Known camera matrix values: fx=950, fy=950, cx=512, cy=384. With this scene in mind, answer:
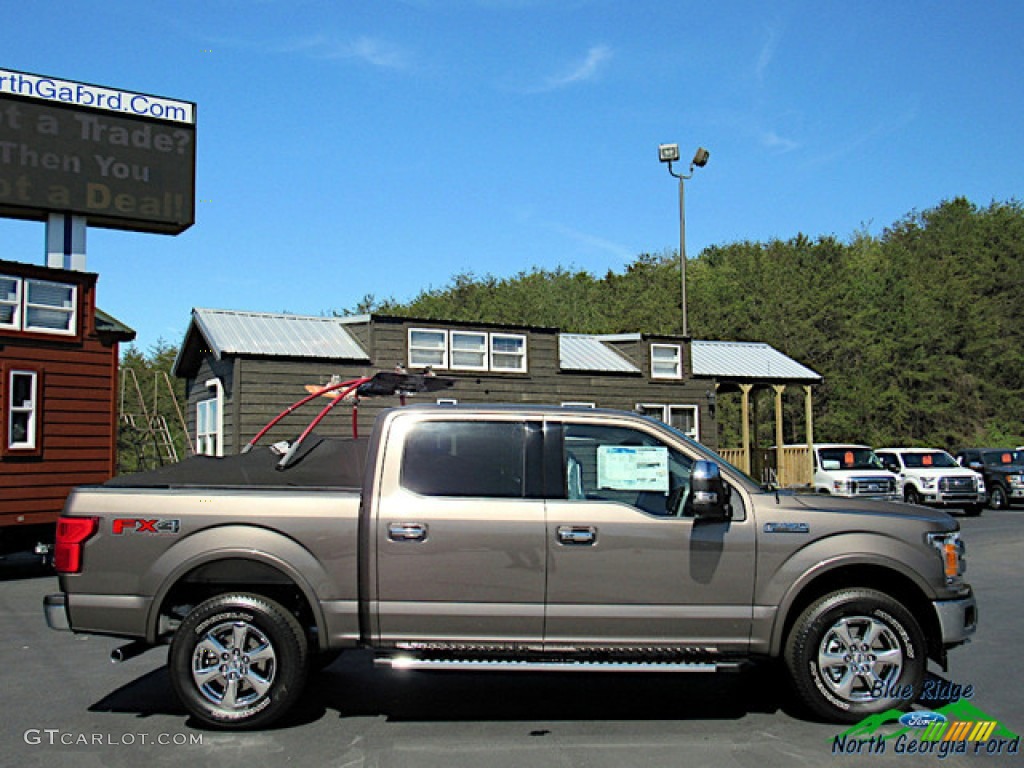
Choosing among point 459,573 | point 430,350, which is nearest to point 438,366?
point 430,350

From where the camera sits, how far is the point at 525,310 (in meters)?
62.2

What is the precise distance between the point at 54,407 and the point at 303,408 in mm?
7586

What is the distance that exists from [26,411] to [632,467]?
12218 millimetres

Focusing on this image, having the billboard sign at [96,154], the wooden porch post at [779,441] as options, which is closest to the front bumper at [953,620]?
the billboard sign at [96,154]

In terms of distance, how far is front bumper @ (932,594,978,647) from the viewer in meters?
5.75

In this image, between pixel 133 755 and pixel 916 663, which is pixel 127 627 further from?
pixel 916 663

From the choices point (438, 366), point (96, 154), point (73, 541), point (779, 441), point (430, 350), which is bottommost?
point (73, 541)

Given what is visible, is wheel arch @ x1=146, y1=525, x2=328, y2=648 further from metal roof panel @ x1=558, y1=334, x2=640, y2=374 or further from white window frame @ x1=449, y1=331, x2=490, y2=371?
metal roof panel @ x1=558, y1=334, x2=640, y2=374

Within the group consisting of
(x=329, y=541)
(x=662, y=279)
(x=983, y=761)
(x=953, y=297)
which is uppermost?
(x=662, y=279)

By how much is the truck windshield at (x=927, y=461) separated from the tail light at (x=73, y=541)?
23.5 m

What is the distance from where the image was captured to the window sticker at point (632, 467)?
6062 millimetres

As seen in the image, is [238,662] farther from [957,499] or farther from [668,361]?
[668,361]

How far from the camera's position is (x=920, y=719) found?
582 centimetres

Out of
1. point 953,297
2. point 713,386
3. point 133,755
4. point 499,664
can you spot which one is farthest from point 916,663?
point 953,297
